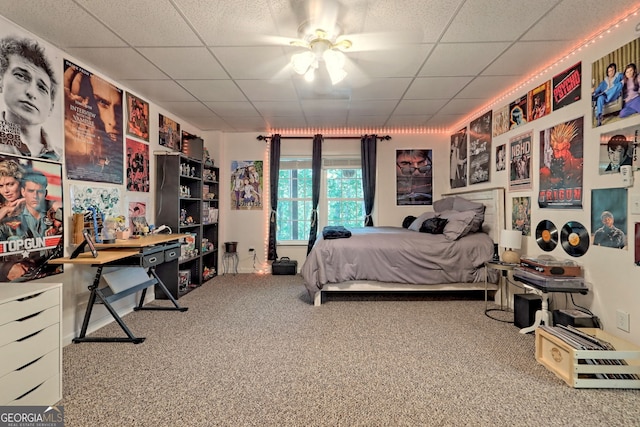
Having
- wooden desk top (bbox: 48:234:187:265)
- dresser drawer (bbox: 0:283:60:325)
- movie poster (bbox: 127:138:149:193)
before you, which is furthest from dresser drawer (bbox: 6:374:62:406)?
movie poster (bbox: 127:138:149:193)

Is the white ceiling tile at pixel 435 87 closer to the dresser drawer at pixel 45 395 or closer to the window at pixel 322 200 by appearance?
the window at pixel 322 200

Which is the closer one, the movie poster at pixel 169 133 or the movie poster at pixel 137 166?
the movie poster at pixel 137 166

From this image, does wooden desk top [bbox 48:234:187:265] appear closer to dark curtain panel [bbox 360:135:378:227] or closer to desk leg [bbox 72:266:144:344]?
desk leg [bbox 72:266:144:344]

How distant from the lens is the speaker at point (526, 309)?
255cm

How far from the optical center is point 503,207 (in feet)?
11.0

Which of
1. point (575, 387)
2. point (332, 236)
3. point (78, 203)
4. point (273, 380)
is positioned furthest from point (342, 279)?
point (78, 203)

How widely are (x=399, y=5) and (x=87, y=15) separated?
2.09m

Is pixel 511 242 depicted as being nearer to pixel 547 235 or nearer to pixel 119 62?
pixel 547 235

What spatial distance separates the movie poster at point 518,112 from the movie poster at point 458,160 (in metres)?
1.10

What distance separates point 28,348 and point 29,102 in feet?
5.79

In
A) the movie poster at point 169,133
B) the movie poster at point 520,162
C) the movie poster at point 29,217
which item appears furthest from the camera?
the movie poster at point 169,133

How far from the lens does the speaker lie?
2.55 meters

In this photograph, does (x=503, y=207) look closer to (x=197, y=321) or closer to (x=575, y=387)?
(x=575, y=387)

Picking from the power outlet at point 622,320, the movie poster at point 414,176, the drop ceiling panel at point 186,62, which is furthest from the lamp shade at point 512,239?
the drop ceiling panel at point 186,62
